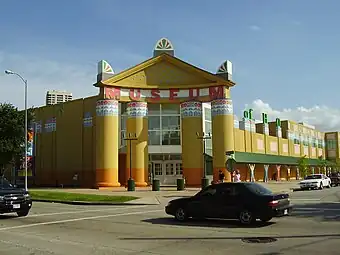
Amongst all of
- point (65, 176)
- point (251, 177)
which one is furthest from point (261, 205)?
point (251, 177)

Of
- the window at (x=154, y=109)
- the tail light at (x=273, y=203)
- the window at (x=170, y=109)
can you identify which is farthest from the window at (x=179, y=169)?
the tail light at (x=273, y=203)

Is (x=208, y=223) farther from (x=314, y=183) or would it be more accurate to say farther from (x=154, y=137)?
(x=154, y=137)

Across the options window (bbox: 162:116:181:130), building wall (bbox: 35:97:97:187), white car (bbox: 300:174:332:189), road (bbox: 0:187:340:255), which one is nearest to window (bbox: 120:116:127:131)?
building wall (bbox: 35:97:97:187)


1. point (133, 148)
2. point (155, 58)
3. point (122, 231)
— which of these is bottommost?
point (122, 231)

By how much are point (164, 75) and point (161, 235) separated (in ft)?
109

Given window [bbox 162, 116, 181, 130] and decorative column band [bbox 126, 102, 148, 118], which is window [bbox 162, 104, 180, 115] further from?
decorative column band [bbox 126, 102, 148, 118]

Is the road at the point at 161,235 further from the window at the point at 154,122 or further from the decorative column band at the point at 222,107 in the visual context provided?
the window at the point at 154,122

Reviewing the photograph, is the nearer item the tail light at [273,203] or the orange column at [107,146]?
the tail light at [273,203]

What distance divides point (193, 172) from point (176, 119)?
263 inches

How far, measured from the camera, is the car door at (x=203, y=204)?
15344mm

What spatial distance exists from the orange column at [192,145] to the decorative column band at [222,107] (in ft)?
5.08

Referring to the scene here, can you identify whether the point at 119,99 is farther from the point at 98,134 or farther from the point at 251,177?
the point at 251,177

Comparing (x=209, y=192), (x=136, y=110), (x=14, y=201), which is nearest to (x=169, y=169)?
(x=136, y=110)

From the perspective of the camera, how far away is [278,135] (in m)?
73.9
